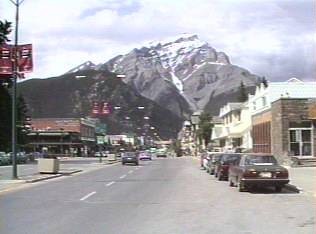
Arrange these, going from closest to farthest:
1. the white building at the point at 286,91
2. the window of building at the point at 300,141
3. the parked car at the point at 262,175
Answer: the parked car at the point at 262,175 < the window of building at the point at 300,141 < the white building at the point at 286,91

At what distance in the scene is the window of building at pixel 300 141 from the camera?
48594mm

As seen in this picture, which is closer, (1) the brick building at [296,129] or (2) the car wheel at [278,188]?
(2) the car wheel at [278,188]

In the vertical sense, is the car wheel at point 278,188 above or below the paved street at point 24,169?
below

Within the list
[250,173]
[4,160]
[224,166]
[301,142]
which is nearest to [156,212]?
[250,173]

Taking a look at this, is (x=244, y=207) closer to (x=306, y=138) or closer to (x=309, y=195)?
(x=309, y=195)

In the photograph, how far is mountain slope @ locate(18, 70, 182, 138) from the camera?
167000 millimetres

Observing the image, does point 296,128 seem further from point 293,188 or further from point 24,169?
point 293,188

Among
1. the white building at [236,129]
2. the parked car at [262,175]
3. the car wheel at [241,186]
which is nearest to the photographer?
the parked car at [262,175]

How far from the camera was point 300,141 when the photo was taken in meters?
48.7

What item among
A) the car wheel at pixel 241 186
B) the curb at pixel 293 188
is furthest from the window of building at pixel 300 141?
the car wheel at pixel 241 186

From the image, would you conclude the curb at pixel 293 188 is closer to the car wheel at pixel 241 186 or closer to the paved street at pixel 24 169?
the car wheel at pixel 241 186

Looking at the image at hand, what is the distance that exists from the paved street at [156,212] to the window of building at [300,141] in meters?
25.6

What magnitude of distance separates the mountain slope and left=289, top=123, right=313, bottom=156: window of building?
113433 mm

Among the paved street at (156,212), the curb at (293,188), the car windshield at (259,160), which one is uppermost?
the car windshield at (259,160)
